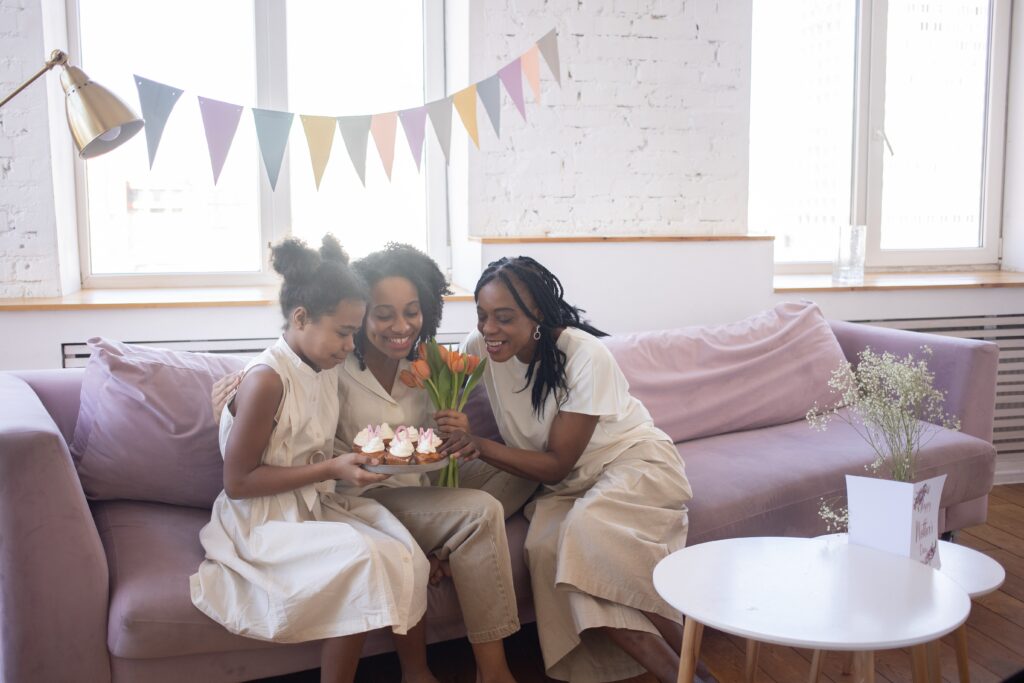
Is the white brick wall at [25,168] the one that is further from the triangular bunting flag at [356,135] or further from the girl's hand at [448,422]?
the girl's hand at [448,422]

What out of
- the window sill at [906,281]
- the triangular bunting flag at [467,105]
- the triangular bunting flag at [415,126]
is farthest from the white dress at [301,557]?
the window sill at [906,281]

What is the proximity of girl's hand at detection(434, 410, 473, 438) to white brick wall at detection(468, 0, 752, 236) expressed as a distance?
138 centimetres

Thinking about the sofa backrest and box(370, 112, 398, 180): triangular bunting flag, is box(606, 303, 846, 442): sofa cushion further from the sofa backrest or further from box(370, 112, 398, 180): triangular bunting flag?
the sofa backrest

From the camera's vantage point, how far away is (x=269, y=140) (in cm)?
287

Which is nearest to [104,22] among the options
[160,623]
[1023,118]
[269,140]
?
[269,140]

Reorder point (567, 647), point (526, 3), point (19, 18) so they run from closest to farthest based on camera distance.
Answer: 1. point (567, 647)
2. point (19, 18)
3. point (526, 3)

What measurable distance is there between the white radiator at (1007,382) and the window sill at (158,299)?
80.2 inches

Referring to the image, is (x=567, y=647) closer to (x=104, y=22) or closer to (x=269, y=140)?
(x=269, y=140)

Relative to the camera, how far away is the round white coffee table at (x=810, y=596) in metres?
1.36

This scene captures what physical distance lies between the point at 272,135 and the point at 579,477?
4.91 ft

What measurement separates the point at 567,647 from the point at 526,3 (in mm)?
2173

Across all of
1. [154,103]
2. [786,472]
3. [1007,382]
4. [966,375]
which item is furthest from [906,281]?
[154,103]

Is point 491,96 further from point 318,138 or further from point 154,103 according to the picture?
point 154,103

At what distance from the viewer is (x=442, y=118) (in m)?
3.02
